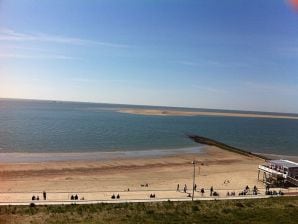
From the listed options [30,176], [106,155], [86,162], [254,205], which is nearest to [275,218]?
[254,205]

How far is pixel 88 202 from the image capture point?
36625mm

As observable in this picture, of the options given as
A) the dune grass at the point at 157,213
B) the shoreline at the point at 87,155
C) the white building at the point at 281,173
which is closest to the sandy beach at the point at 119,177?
the white building at the point at 281,173

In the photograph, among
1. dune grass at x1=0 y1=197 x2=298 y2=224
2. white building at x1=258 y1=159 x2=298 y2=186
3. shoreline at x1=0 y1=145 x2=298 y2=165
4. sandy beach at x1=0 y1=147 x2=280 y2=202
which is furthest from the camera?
shoreline at x1=0 y1=145 x2=298 y2=165

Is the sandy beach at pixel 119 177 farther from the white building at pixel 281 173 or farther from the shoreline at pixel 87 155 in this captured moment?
the shoreline at pixel 87 155

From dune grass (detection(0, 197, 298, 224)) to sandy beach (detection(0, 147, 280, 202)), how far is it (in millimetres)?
4628

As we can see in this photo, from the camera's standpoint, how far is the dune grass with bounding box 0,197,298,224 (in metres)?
30.9

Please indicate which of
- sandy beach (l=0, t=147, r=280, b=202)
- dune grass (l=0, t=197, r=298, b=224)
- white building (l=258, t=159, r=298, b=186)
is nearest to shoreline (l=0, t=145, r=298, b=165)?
sandy beach (l=0, t=147, r=280, b=202)

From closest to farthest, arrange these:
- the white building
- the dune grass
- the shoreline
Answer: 1. the dune grass
2. the white building
3. the shoreline

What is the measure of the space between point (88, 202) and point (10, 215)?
7534 millimetres

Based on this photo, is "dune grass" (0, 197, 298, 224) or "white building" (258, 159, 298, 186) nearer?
"dune grass" (0, 197, 298, 224)

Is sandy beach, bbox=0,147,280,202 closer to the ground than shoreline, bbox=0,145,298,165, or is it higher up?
closer to the ground

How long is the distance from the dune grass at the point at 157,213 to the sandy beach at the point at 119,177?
15.2ft

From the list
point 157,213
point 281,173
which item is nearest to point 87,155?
point 281,173

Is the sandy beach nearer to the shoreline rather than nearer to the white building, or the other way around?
the white building
